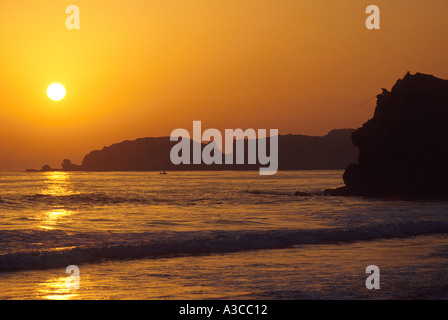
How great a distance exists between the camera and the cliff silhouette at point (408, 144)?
6231cm

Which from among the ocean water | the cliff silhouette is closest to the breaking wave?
the ocean water

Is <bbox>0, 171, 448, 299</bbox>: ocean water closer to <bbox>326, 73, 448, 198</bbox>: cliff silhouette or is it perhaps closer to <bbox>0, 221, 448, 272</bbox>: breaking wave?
<bbox>0, 221, 448, 272</bbox>: breaking wave

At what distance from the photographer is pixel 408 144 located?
6297cm

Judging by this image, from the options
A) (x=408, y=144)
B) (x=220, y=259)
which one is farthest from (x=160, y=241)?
(x=408, y=144)

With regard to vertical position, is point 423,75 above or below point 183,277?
above

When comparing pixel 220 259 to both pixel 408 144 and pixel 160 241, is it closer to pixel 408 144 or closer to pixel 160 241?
pixel 160 241

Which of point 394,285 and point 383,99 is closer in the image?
point 394,285

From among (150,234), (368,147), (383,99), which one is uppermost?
(383,99)

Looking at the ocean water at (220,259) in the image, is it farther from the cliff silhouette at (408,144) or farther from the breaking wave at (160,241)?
the cliff silhouette at (408,144)

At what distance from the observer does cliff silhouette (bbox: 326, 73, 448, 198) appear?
62312 mm

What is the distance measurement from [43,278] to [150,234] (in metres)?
10.9
